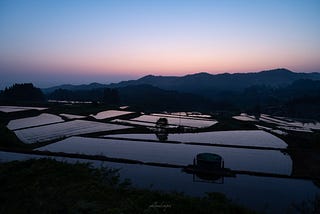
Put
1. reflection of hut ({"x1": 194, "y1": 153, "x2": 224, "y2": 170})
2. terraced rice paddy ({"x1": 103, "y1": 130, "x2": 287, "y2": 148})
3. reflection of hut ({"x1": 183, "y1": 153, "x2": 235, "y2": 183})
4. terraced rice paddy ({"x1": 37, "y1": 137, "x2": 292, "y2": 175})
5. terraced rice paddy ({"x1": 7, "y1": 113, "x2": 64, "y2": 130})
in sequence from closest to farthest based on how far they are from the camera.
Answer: reflection of hut ({"x1": 183, "y1": 153, "x2": 235, "y2": 183}) → reflection of hut ({"x1": 194, "y1": 153, "x2": 224, "y2": 170}) → terraced rice paddy ({"x1": 37, "y1": 137, "x2": 292, "y2": 175}) → terraced rice paddy ({"x1": 103, "y1": 130, "x2": 287, "y2": 148}) → terraced rice paddy ({"x1": 7, "y1": 113, "x2": 64, "y2": 130})

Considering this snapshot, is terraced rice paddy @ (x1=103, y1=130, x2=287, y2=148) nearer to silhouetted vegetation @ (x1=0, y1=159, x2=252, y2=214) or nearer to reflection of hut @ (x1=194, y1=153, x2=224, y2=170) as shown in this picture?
reflection of hut @ (x1=194, y1=153, x2=224, y2=170)

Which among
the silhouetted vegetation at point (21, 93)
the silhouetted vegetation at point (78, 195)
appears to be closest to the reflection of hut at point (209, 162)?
the silhouetted vegetation at point (78, 195)

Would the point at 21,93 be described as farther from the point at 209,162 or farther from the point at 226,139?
the point at 209,162

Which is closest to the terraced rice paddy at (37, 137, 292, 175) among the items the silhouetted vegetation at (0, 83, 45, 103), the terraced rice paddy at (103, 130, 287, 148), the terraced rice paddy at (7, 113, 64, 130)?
the terraced rice paddy at (103, 130, 287, 148)

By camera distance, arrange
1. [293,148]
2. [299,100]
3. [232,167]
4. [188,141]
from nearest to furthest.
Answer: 1. [232,167]
2. [293,148]
3. [188,141]
4. [299,100]

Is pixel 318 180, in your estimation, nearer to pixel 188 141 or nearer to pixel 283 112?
pixel 188 141

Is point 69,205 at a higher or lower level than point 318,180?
higher

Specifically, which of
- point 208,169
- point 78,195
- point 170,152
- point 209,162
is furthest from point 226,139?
point 78,195

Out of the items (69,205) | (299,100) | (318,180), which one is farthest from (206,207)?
(299,100)
